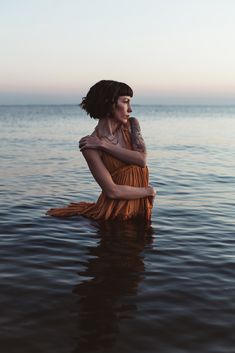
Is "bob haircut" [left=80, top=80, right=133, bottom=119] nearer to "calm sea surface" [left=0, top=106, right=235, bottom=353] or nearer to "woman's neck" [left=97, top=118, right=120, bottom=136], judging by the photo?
"woman's neck" [left=97, top=118, right=120, bottom=136]

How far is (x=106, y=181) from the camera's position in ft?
22.8

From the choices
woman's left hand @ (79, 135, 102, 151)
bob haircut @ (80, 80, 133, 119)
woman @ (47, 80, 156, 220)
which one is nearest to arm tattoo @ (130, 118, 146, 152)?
woman @ (47, 80, 156, 220)

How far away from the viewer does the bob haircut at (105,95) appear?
266 inches

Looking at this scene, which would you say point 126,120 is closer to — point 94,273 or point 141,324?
point 94,273

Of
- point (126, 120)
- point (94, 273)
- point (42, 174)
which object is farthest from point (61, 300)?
point (42, 174)

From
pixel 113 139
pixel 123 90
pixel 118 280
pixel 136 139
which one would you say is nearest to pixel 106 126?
pixel 113 139

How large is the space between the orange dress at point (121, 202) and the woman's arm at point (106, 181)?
0.51 feet

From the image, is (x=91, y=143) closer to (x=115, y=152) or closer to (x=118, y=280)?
(x=115, y=152)

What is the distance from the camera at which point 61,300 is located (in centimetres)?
451

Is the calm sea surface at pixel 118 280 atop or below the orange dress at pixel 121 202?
below

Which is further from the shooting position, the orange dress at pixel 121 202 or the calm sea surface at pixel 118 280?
the orange dress at pixel 121 202

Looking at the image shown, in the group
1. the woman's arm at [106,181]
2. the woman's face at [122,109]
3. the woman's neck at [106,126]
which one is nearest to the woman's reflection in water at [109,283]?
the woman's arm at [106,181]

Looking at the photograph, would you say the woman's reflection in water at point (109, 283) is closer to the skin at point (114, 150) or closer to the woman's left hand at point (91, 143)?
the skin at point (114, 150)

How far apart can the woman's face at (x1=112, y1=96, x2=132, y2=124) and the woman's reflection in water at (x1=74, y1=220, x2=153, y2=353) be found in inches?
67.0
